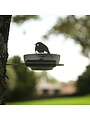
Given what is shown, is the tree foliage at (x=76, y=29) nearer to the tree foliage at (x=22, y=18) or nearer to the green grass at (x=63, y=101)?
the tree foliage at (x=22, y=18)

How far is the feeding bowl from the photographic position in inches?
78.2

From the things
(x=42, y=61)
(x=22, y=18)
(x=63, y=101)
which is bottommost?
(x=63, y=101)

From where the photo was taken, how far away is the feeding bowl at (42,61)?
1.99 metres

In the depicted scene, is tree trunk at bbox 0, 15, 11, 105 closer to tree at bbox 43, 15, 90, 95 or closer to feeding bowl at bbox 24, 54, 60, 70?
feeding bowl at bbox 24, 54, 60, 70

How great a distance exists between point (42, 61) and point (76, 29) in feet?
3.05

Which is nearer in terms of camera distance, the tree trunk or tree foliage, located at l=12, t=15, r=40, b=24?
the tree trunk

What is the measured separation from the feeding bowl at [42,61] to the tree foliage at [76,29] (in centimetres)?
66

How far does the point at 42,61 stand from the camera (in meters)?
1.99

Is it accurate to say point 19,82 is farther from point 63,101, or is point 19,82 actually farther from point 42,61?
point 42,61

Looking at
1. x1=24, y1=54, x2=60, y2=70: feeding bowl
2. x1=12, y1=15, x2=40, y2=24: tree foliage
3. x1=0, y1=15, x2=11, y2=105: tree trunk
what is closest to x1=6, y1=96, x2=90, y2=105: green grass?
x1=24, y1=54, x2=60, y2=70: feeding bowl

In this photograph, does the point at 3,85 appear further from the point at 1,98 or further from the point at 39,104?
the point at 39,104

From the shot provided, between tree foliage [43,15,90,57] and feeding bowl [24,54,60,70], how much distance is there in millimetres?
655

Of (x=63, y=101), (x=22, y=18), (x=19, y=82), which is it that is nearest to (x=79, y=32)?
(x=22, y=18)

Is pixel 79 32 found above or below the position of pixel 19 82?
above
